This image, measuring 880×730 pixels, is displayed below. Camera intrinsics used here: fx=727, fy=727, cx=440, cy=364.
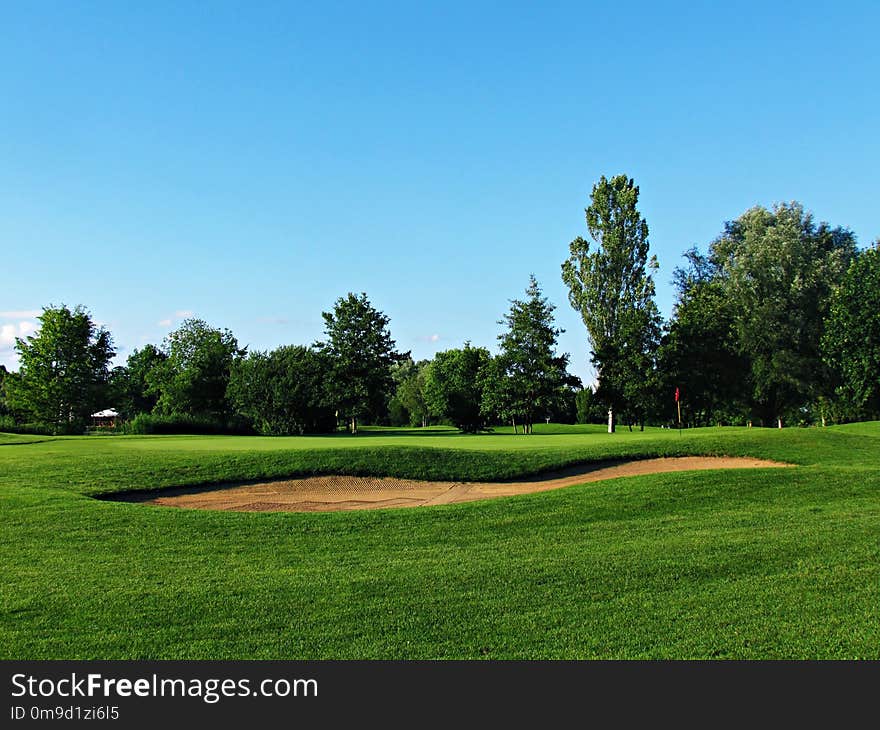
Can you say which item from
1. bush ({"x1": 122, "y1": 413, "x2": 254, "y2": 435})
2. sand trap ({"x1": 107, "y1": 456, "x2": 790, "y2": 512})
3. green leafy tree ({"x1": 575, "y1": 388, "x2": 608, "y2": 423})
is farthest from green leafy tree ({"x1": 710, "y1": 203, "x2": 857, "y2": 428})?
sand trap ({"x1": 107, "y1": 456, "x2": 790, "y2": 512})

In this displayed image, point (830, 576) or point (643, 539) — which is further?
point (643, 539)

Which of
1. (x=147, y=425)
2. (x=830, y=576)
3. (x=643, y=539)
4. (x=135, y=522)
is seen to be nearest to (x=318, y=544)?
(x=135, y=522)

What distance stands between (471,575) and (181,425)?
45.4 meters

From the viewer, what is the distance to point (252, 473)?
620 inches

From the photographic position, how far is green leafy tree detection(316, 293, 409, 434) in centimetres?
6481

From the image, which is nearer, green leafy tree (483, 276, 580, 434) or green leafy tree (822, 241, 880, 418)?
green leafy tree (822, 241, 880, 418)

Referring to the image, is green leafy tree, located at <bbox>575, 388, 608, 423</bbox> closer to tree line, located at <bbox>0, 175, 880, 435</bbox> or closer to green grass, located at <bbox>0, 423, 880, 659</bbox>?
tree line, located at <bbox>0, 175, 880, 435</bbox>

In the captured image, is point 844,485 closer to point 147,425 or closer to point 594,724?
point 594,724

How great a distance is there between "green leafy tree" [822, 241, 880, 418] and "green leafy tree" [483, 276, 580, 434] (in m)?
18.0

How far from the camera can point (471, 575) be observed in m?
8.02

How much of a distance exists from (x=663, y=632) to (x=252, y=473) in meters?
11.3

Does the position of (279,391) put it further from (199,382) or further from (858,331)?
(858,331)

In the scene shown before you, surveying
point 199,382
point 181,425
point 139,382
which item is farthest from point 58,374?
point 139,382

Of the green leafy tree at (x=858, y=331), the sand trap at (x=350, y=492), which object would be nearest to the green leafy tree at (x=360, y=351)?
the green leafy tree at (x=858, y=331)
